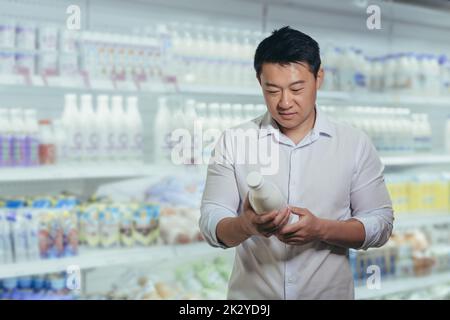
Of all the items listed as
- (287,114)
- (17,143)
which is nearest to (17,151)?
(17,143)

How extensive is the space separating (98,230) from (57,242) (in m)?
0.18

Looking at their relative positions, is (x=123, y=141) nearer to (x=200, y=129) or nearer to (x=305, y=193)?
(x=200, y=129)

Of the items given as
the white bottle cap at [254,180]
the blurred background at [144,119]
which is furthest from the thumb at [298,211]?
the blurred background at [144,119]

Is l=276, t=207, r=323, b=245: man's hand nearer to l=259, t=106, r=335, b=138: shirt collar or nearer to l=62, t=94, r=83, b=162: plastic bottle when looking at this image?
l=259, t=106, r=335, b=138: shirt collar

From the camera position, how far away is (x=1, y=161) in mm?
1994

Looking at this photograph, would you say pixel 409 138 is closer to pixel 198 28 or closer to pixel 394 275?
pixel 394 275

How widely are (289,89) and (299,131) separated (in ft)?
0.45

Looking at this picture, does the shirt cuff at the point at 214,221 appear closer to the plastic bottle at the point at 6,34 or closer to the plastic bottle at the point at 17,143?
the plastic bottle at the point at 17,143

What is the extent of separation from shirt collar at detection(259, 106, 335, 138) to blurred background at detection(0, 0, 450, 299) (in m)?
0.89

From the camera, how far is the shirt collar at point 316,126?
124 cm

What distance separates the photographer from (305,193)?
122 cm

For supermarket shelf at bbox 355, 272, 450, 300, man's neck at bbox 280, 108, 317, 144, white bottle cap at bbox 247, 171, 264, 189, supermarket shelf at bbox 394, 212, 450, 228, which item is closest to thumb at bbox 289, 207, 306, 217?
white bottle cap at bbox 247, 171, 264, 189

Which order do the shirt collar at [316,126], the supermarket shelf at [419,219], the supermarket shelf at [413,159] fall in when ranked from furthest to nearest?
the supermarket shelf at [419,219]
the supermarket shelf at [413,159]
the shirt collar at [316,126]

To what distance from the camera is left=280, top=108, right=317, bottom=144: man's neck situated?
1.25 m
